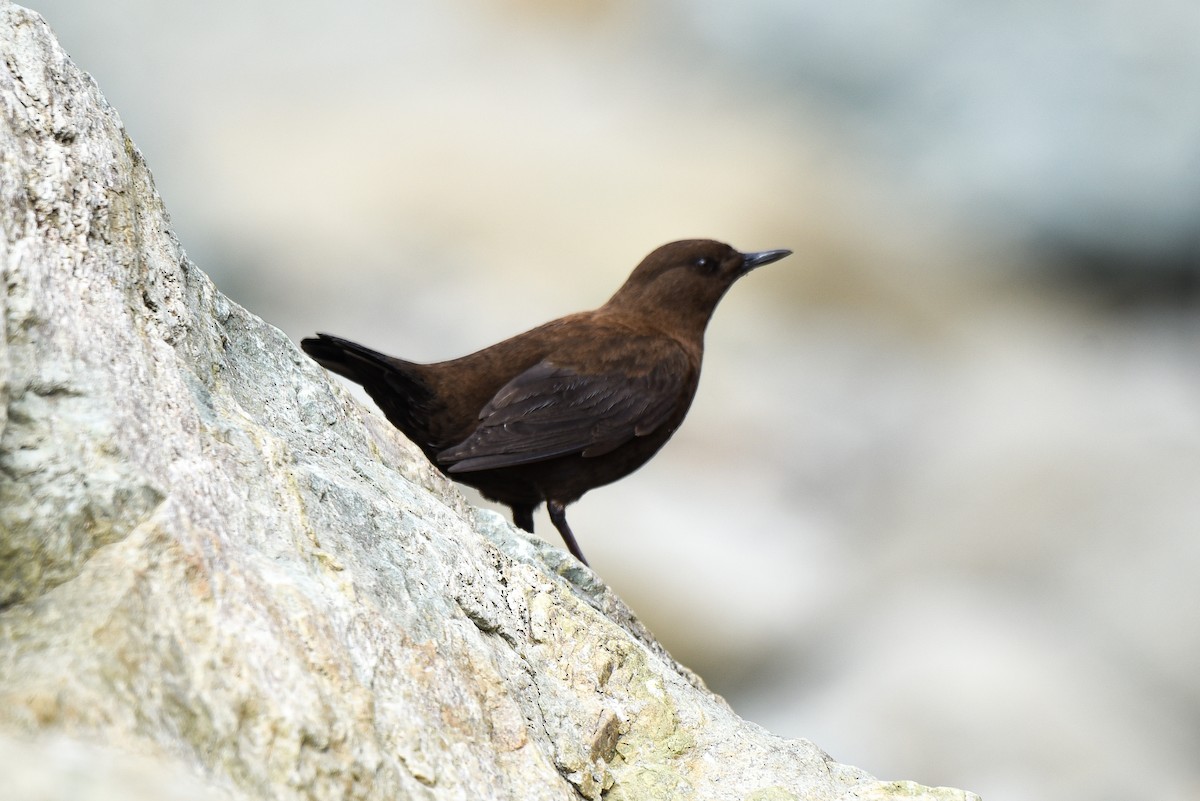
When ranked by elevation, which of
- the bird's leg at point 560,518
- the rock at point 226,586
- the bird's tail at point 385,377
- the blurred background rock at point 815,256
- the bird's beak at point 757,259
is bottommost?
the rock at point 226,586

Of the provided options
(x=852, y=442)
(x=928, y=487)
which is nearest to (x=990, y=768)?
(x=928, y=487)

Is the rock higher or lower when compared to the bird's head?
lower

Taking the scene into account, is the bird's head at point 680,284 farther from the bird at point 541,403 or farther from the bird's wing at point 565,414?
the bird's wing at point 565,414

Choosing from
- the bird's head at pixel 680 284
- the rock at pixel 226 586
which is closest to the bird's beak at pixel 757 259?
the bird's head at pixel 680 284

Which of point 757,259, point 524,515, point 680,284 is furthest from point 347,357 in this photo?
point 757,259

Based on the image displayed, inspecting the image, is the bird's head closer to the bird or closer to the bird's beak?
the bird's beak

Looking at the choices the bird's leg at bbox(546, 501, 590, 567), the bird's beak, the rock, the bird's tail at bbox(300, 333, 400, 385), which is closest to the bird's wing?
the bird's leg at bbox(546, 501, 590, 567)

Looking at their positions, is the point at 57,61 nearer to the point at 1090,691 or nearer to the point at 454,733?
the point at 454,733
